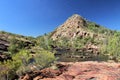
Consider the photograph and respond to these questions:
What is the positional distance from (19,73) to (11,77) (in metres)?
3.04

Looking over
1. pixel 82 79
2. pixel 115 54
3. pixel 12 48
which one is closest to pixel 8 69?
pixel 82 79

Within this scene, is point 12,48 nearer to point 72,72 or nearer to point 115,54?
point 72,72

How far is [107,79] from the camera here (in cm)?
4159

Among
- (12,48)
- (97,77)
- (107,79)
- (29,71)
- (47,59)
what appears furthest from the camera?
(12,48)

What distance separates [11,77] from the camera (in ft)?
144

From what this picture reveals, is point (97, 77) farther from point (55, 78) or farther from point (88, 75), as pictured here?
point (55, 78)

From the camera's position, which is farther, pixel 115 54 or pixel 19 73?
pixel 115 54

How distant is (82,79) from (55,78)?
5.19m

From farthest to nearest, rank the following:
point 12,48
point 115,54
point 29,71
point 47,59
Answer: point 115,54
point 12,48
point 47,59
point 29,71

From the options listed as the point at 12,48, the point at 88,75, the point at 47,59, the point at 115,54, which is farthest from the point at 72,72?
the point at 115,54

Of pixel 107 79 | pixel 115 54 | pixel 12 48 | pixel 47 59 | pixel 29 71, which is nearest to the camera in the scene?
pixel 107 79

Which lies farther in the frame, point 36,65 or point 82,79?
point 36,65

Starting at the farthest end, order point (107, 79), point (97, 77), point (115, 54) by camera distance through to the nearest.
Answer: point (115, 54)
point (97, 77)
point (107, 79)

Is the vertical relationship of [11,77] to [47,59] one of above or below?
below
